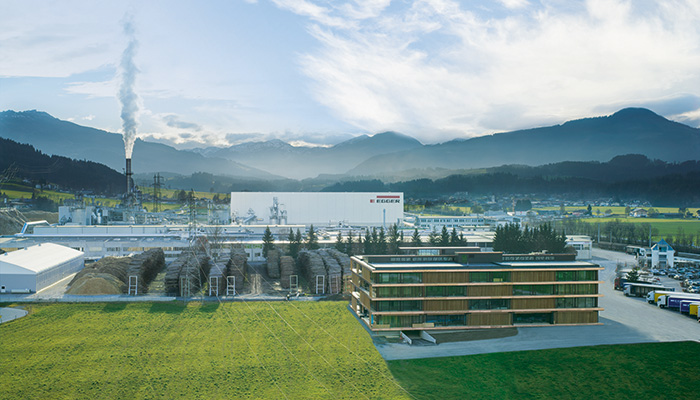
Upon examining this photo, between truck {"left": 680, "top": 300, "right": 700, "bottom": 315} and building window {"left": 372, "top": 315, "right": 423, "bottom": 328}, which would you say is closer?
building window {"left": 372, "top": 315, "right": 423, "bottom": 328}

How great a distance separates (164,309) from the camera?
27.4 metres

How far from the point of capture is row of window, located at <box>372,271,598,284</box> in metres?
22.8

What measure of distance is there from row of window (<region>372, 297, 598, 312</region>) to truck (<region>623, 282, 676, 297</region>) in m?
10.8

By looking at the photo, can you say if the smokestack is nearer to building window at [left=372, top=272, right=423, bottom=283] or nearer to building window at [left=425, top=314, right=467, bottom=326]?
building window at [left=372, top=272, right=423, bottom=283]

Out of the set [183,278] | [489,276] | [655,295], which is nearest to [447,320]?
[489,276]

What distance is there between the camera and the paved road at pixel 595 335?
2120 cm

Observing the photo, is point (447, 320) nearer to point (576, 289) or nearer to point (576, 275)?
point (576, 289)

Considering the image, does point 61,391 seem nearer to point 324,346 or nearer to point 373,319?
point 324,346

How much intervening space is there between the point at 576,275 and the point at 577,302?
4.87 ft

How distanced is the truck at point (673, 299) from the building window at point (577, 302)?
8.05 meters

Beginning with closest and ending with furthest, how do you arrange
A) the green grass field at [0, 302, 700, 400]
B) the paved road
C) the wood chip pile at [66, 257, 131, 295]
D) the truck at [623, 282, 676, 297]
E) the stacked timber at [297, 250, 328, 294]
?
1. the green grass field at [0, 302, 700, 400]
2. the paved road
3. the wood chip pile at [66, 257, 131, 295]
4. the truck at [623, 282, 676, 297]
5. the stacked timber at [297, 250, 328, 294]

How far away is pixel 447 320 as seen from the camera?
23109 mm

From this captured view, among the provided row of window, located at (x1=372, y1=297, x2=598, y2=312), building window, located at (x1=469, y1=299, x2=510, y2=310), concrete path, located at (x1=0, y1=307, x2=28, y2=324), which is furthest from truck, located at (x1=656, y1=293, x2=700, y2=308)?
concrete path, located at (x1=0, y1=307, x2=28, y2=324)

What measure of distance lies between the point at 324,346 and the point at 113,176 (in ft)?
411
